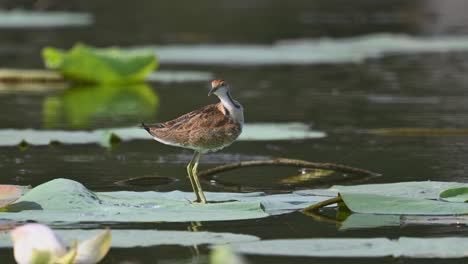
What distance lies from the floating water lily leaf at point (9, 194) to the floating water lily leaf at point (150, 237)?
761 millimetres

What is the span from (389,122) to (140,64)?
3425 mm

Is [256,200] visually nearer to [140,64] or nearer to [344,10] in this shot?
[140,64]

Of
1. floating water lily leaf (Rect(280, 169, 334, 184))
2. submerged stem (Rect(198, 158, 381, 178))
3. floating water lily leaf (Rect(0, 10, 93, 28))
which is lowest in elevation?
floating water lily leaf (Rect(280, 169, 334, 184))

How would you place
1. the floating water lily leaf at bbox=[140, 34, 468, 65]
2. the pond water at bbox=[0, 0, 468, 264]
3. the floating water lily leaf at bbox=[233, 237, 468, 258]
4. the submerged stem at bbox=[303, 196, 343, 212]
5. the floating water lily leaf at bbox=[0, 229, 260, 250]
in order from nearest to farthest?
the floating water lily leaf at bbox=[233, 237, 468, 258] < the floating water lily leaf at bbox=[0, 229, 260, 250] < the submerged stem at bbox=[303, 196, 343, 212] < the pond water at bbox=[0, 0, 468, 264] < the floating water lily leaf at bbox=[140, 34, 468, 65]

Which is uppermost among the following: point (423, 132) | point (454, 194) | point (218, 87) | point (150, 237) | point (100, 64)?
point (100, 64)

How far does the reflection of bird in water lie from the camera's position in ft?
20.1

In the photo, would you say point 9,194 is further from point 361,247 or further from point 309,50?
point 309,50

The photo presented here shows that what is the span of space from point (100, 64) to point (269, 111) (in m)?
2.48

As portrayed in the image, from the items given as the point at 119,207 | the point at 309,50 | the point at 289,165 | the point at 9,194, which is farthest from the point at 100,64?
the point at 119,207

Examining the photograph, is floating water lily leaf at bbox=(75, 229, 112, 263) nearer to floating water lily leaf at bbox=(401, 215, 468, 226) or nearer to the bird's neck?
floating water lily leaf at bbox=(401, 215, 468, 226)

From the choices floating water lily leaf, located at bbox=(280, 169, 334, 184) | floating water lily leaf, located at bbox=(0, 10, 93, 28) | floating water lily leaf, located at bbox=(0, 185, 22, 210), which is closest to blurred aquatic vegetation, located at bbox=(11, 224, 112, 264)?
floating water lily leaf, located at bbox=(0, 185, 22, 210)

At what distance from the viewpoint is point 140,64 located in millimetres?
12680

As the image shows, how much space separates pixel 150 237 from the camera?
5.02 meters

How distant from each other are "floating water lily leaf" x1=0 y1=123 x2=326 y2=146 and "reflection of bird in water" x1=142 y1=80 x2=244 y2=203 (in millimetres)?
2240
